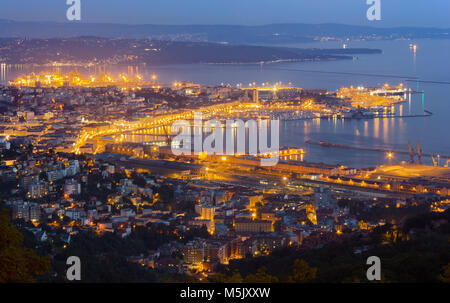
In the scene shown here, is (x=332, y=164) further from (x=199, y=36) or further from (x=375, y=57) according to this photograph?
(x=199, y=36)

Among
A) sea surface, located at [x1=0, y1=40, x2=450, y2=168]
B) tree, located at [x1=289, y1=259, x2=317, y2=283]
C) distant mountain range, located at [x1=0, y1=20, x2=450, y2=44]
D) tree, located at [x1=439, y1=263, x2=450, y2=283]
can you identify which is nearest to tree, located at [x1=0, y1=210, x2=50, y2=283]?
tree, located at [x1=289, y1=259, x2=317, y2=283]

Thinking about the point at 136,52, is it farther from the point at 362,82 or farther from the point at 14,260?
the point at 14,260

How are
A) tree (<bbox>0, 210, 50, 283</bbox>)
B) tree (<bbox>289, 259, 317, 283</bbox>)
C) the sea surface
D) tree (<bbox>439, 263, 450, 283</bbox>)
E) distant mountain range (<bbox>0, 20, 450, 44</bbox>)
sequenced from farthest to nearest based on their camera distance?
distant mountain range (<bbox>0, 20, 450, 44</bbox>)
the sea surface
tree (<bbox>289, 259, 317, 283</bbox>)
tree (<bbox>439, 263, 450, 283</bbox>)
tree (<bbox>0, 210, 50, 283</bbox>)

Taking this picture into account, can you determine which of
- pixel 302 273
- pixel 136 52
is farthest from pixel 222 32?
pixel 302 273

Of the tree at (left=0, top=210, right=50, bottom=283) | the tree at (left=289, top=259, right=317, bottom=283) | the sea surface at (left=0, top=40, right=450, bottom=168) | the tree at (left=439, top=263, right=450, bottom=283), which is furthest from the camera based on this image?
the sea surface at (left=0, top=40, right=450, bottom=168)

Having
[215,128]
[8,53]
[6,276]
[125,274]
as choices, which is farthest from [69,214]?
[8,53]

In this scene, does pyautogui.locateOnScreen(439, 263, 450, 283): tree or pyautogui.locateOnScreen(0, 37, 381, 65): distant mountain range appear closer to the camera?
pyautogui.locateOnScreen(439, 263, 450, 283): tree

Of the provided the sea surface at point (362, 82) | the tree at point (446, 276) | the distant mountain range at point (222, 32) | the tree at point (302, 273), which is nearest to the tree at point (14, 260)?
the tree at point (302, 273)

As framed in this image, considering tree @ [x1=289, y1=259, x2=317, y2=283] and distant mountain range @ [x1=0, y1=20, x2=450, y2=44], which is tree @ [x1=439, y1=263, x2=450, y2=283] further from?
distant mountain range @ [x1=0, y1=20, x2=450, y2=44]
